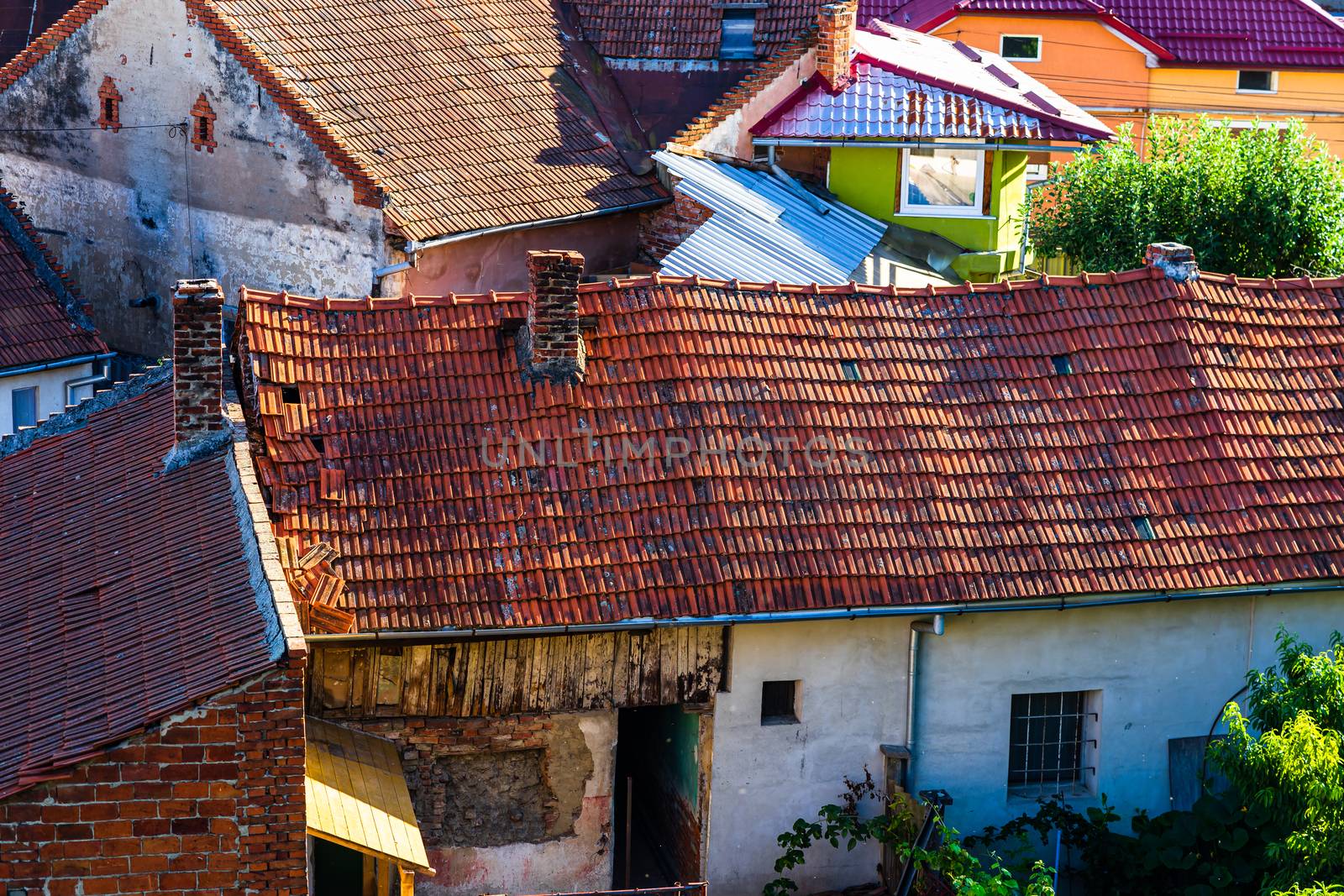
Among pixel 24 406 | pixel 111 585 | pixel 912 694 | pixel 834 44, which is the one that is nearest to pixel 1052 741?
pixel 912 694

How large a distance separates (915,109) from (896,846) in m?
13.9

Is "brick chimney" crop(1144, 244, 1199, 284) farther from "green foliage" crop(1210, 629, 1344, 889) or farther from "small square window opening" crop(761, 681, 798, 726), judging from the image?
"small square window opening" crop(761, 681, 798, 726)

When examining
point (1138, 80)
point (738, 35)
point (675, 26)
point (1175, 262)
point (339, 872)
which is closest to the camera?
point (339, 872)

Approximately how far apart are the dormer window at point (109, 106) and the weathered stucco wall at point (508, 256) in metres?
5.33

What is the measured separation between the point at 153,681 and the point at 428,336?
554 cm

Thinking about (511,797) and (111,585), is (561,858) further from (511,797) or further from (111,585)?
(111,585)

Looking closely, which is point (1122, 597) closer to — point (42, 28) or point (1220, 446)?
A: point (1220, 446)

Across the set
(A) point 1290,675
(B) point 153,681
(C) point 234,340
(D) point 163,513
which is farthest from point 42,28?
(A) point 1290,675

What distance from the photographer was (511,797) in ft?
53.0

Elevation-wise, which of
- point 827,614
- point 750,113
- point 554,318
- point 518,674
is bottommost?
point 518,674

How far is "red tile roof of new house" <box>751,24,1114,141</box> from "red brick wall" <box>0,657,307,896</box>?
16.8 meters

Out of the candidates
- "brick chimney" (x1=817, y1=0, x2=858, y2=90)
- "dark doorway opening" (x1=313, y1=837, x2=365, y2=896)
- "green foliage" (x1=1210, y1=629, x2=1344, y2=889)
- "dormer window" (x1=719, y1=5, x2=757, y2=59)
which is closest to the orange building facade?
"dormer window" (x1=719, y1=5, x2=757, y2=59)

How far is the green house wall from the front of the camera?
2691 centimetres

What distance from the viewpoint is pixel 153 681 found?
1220 cm
